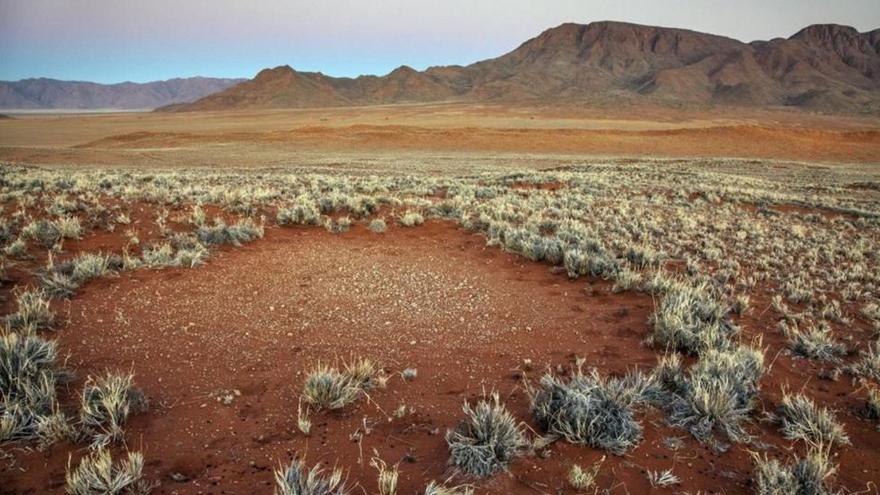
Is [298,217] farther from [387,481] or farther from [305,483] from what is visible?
[387,481]

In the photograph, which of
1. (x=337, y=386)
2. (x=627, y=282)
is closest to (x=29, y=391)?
(x=337, y=386)

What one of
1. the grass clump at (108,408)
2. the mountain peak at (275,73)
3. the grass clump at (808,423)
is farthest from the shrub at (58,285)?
the mountain peak at (275,73)

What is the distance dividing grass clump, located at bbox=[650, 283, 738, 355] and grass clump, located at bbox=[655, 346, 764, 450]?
0.31 m

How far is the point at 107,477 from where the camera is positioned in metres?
3.22

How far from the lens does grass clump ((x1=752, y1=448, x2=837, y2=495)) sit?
3.44m

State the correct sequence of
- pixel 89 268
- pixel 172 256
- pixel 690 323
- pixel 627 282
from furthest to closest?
1. pixel 172 256
2. pixel 627 282
3. pixel 89 268
4. pixel 690 323

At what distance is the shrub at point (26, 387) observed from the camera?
371 cm

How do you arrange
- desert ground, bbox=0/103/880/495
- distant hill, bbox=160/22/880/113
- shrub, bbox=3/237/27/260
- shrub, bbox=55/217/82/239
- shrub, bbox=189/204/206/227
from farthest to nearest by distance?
distant hill, bbox=160/22/880/113 < shrub, bbox=189/204/206/227 < shrub, bbox=55/217/82/239 < shrub, bbox=3/237/27/260 < desert ground, bbox=0/103/880/495

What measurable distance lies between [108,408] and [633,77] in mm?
182106

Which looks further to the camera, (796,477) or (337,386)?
(337,386)

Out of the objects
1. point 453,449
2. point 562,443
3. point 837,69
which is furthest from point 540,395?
point 837,69

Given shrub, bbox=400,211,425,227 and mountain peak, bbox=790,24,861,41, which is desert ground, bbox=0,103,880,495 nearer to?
shrub, bbox=400,211,425,227

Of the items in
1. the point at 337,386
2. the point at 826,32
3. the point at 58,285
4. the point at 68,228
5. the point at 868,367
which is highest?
the point at 826,32

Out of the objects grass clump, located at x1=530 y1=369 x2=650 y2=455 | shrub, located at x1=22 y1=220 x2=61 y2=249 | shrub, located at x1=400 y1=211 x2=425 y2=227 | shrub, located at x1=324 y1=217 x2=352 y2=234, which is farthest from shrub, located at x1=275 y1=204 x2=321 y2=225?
grass clump, located at x1=530 y1=369 x2=650 y2=455
